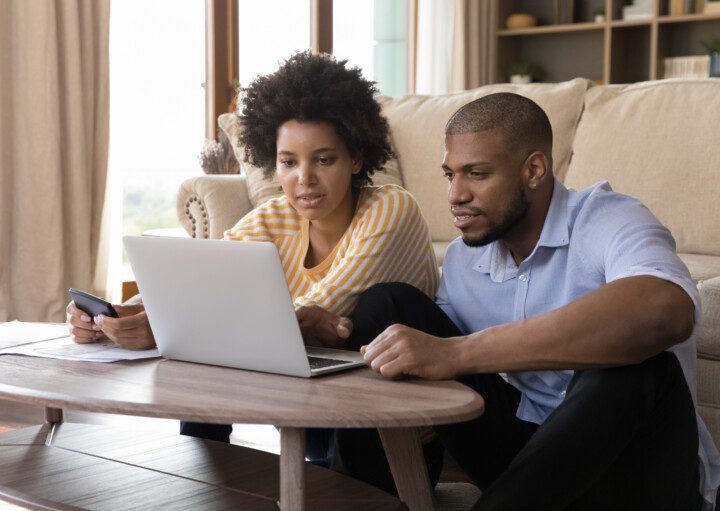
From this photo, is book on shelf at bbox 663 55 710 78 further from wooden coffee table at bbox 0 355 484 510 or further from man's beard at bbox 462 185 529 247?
wooden coffee table at bbox 0 355 484 510

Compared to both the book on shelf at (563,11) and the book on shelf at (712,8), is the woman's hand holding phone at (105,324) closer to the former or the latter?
the book on shelf at (712,8)

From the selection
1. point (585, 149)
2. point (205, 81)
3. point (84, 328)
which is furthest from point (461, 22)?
point (84, 328)

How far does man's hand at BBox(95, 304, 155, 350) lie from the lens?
58.1 inches

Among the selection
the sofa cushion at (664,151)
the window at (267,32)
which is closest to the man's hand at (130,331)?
the sofa cushion at (664,151)

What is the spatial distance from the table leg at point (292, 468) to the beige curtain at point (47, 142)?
2.76m

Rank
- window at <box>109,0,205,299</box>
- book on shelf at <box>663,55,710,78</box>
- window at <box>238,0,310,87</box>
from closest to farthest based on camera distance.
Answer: window at <box>109,0,205,299</box>
window at <box>238,0,310,87</box>
book on shelf at <box>663,55,710,78</box>

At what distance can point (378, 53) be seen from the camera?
5453 mm

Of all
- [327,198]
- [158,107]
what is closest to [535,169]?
Result: [327,198]

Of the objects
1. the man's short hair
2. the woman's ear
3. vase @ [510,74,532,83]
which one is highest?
vase @ [510,74,532,83]

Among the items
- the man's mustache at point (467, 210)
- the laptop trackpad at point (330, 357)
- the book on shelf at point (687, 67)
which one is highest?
the book on shelf at point (687, 67)

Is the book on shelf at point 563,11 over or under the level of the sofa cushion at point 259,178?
over

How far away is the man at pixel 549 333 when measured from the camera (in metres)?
1.20

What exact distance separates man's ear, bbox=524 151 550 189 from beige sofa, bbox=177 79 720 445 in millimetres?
836

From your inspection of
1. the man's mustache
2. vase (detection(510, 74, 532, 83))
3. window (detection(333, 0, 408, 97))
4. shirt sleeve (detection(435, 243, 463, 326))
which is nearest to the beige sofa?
shirt sleeve (detection(435, 243, 463, 326))
